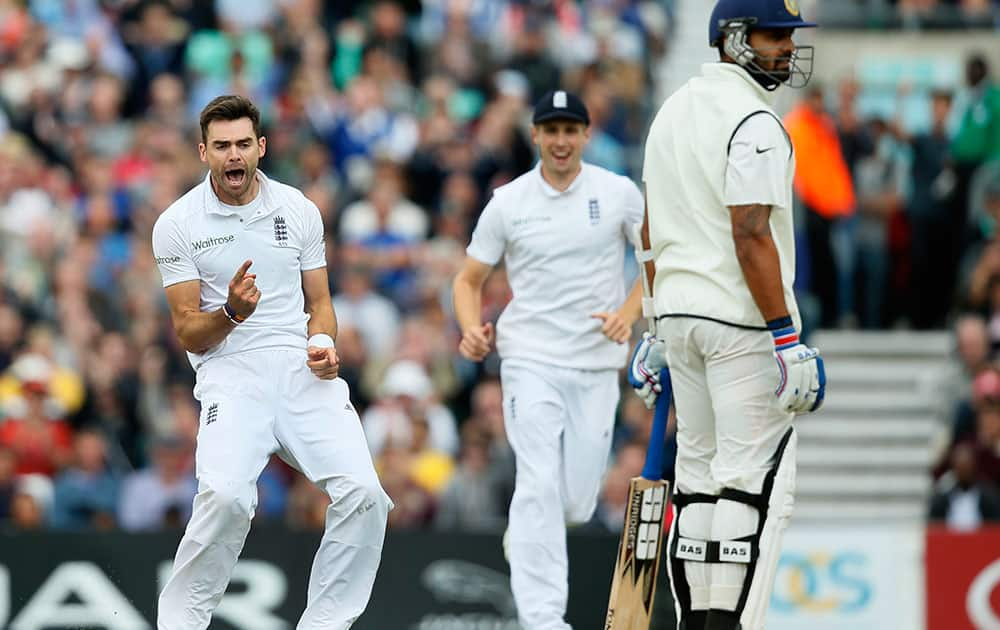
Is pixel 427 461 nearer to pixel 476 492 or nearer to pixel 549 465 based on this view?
pixel 476 492

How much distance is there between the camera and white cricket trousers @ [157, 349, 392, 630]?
26.6 feet

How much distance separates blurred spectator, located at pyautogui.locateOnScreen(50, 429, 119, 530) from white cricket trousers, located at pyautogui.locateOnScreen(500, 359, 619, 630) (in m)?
4.79

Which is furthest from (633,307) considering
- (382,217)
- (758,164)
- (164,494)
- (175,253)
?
(382,217)

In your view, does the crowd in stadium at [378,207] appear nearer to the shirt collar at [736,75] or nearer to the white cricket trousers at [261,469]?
the white cricket trousers at [261,469]

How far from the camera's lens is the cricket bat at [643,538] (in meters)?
8.87

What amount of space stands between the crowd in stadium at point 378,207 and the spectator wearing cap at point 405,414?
0.02 metres

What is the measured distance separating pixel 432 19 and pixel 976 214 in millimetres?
5682

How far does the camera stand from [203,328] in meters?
8.16

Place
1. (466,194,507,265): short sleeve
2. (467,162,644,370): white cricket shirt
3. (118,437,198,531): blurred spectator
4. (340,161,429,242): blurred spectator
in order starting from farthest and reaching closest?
(340,161,429,242): blurred spectator < (118,437,198,531): blurred spectator < (466,194,507,265): short sleeve < (467,162,644,370): white cricket shirt

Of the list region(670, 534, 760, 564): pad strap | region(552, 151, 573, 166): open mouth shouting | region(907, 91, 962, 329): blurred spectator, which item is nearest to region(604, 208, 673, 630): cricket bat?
region(670, 534, 760, 564): pad strap

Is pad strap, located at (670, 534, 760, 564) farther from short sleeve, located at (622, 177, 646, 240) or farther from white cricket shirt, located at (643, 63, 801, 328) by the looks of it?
short sleeve, located at (622, 177, 646, 240)

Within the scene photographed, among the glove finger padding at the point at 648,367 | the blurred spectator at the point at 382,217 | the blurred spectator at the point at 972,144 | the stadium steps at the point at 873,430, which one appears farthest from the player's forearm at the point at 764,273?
the blurred spectator at the point at 972,144

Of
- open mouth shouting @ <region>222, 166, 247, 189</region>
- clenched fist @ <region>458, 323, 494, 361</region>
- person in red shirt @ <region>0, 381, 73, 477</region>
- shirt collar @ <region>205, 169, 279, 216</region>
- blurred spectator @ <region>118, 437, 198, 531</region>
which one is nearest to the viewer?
open mouth shouting @ <region>222, 166, 247, 189</region>

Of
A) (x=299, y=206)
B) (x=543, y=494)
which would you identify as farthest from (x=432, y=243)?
(x=299, y=206)
